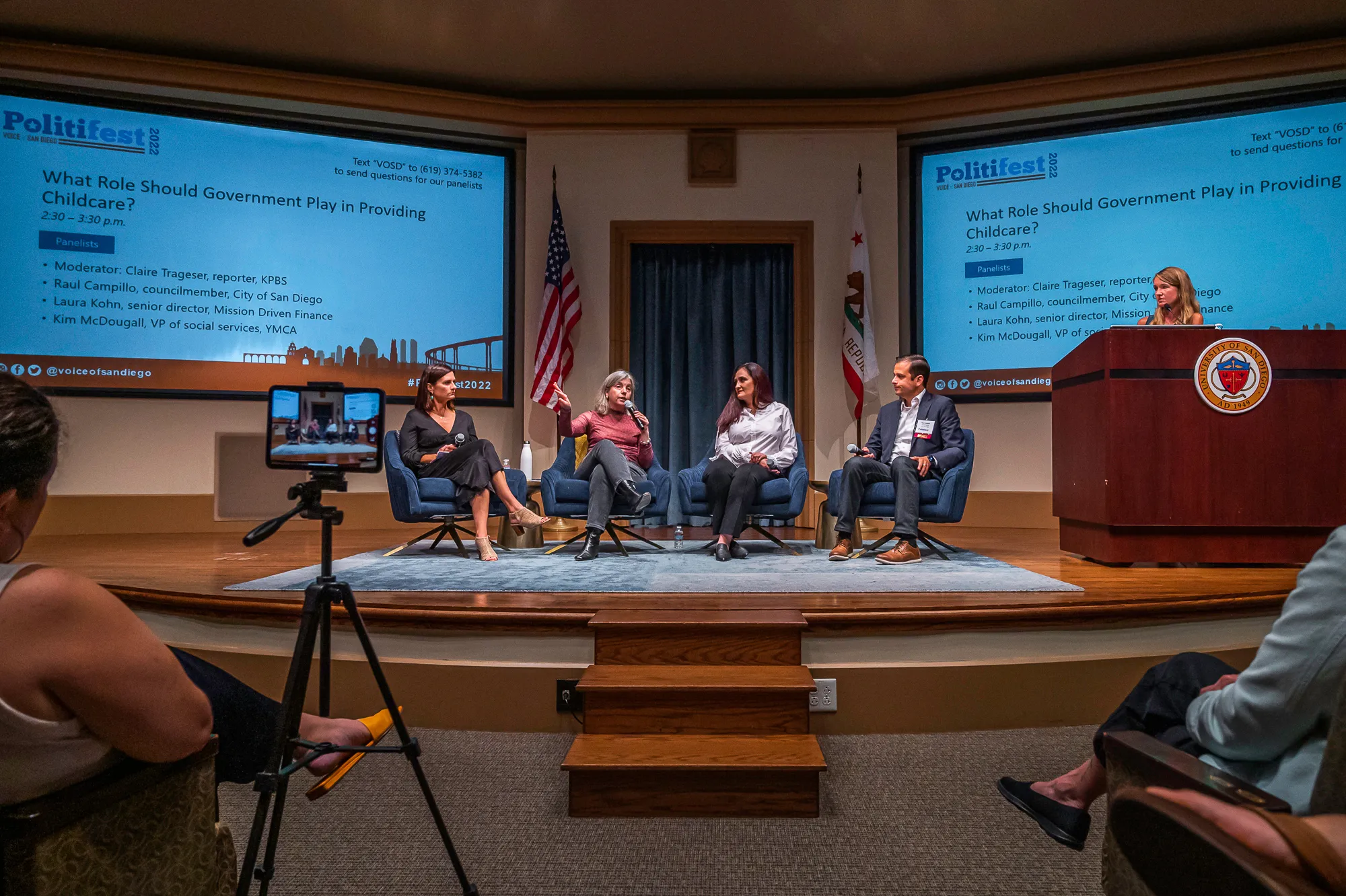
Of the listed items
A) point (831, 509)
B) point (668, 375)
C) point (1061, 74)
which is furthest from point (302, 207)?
point (1061, 74)

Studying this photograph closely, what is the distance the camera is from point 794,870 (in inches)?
59.7

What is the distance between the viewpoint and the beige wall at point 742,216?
18.5 ft

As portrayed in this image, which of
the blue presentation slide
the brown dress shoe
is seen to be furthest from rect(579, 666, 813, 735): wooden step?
the blue presentation slide

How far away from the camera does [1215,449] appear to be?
3.09m

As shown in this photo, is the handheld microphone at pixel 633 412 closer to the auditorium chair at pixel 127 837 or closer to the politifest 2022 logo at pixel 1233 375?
the politifest 2022 logo at pixel 1233 375

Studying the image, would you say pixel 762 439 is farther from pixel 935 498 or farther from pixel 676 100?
pixel 676 100

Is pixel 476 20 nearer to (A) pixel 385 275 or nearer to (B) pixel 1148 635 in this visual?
(A) pixel 385 275

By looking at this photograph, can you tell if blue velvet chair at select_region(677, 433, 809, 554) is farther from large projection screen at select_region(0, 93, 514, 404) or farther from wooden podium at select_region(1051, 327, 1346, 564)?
large projection screen at select_region(0, 93, 514, 404)

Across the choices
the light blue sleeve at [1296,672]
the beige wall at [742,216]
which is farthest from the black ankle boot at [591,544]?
the light blue sleeve at [1296,672]

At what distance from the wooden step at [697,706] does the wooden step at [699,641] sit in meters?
0.14

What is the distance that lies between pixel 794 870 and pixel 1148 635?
1.49m

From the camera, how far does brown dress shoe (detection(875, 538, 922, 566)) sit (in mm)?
3602

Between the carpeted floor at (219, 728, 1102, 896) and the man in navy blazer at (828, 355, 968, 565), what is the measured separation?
162 centimetres

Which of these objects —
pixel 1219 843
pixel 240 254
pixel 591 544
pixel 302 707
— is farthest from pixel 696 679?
pixel 240 254
